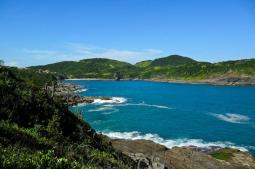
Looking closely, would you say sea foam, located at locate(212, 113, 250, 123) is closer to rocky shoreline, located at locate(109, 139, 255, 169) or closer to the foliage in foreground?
rocky shoreline, located at locate(109, 139, 255, 169)

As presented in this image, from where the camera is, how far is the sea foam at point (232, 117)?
97375 millimetres

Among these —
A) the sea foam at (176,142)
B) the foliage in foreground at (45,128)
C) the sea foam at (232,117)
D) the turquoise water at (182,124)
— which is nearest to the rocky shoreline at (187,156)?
the sea foam at (176,142)

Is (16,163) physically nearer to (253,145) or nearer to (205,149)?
(205,149)

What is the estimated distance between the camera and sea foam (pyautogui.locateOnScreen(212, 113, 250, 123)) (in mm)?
97375

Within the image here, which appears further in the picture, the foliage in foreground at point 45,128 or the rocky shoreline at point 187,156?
the rocky shoreline at point 187,156

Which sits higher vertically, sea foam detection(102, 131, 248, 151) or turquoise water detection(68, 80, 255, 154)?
turquoise water detection(68, 80, 255, 154)

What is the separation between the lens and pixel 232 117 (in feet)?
340

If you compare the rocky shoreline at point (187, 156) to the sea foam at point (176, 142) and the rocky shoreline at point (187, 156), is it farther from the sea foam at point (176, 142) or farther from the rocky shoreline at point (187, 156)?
the sea foam at point (176, 142)

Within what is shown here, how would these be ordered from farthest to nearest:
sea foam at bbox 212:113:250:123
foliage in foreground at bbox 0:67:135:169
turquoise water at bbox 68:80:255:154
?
sea foam at bbox 212:113:250:123, turquoise water at bbox 68:80:255:154, foliage in foreground at bbox 0:67:135:169

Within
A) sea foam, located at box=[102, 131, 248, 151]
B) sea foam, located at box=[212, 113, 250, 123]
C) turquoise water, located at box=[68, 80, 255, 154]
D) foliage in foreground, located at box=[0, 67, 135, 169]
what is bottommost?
sea foam, located at box=[102, 131, 248, 151]

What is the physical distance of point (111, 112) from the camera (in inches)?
4309

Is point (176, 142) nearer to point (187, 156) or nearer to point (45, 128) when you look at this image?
point (187, 156)

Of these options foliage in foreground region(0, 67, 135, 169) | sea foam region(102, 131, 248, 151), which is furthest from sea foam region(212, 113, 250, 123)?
foliage in foreground region(0, 67, 135, 169)

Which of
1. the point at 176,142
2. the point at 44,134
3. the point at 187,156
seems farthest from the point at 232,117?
the point at 44,134
